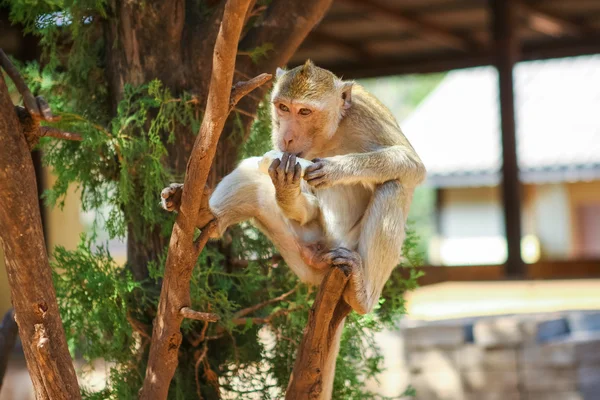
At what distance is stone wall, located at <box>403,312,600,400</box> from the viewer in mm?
7129

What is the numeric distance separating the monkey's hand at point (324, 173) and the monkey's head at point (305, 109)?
0.27 m

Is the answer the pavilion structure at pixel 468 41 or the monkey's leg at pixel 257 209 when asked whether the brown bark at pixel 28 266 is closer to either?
the monkey's leg at pixel 257 209

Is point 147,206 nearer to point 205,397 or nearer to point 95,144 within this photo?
point 95,144

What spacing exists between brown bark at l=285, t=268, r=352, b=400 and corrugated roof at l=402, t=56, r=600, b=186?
47.0ft

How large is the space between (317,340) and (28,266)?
1.18m

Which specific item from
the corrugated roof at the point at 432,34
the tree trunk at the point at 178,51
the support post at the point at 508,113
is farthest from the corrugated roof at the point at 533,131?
the tree trunk at the point at 178,51

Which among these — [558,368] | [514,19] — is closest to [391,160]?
[558,368]

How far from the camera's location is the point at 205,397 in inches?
168

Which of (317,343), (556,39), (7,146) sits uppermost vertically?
(556,39)

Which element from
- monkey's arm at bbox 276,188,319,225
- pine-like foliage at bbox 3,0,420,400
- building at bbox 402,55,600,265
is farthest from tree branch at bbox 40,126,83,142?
building at bbox 402,55,600,265

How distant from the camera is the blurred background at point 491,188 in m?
7.39

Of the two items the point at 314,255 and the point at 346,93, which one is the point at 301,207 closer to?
the point at 314,255

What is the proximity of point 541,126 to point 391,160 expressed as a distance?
614 inches

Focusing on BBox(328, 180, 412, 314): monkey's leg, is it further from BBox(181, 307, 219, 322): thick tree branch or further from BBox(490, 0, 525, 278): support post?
BBox(490, 0, 525, 278): support post
